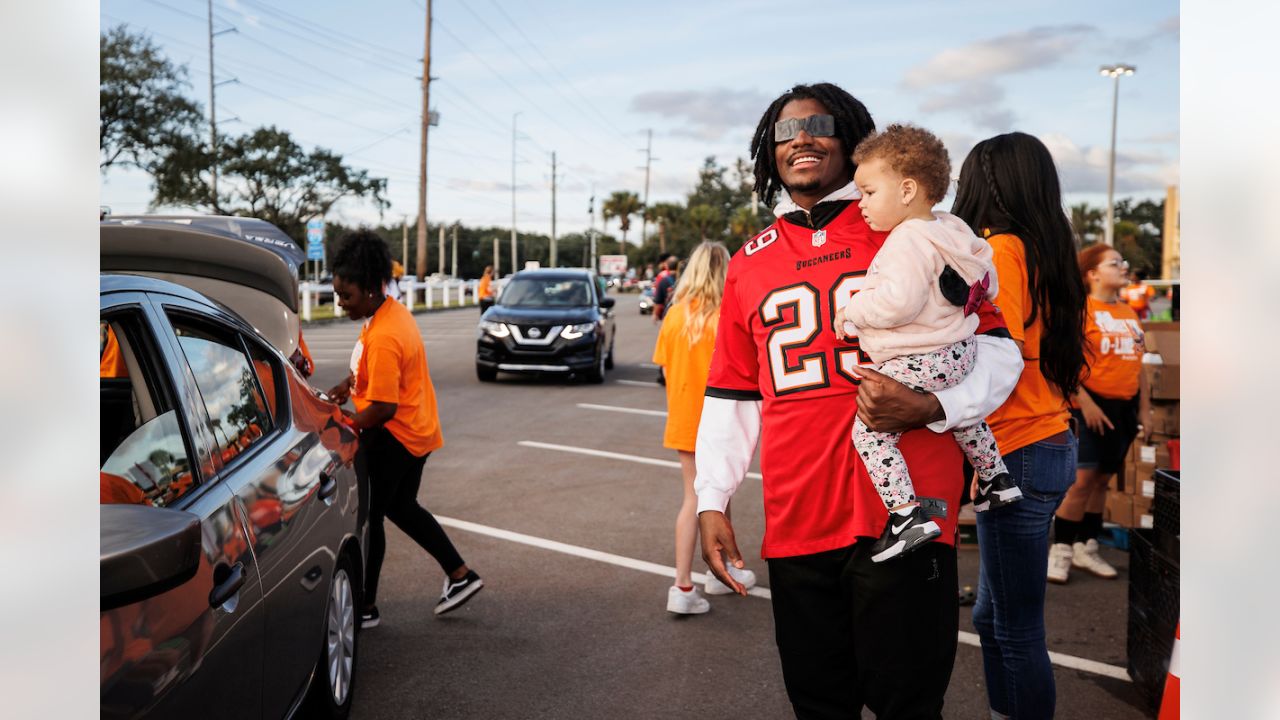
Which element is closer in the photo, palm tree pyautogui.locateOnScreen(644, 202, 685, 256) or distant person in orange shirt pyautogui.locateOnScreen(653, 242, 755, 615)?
distant person in orange shirt pyautogui.locateOnScreen(653, 242, 755, 615)

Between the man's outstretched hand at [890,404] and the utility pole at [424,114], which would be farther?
the utility pole at [424,114]

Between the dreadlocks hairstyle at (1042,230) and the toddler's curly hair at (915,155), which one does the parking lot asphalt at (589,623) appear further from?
the toddler's curly hair at (915,155)

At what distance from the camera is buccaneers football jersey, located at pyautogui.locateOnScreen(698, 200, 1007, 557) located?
2.39 m

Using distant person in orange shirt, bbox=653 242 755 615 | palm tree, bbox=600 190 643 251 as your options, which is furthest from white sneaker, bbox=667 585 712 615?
palm tree, bbox=600 190 643 251

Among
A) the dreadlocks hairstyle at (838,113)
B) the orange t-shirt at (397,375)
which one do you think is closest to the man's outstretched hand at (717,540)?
the dreadlocks hairstyle at (838,113)

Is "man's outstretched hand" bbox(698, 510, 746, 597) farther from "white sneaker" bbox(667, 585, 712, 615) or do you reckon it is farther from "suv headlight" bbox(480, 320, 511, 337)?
"suv headlight" bbox(480, 320, 511, 337)

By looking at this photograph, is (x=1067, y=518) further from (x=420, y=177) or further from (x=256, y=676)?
(x=420, y=177)

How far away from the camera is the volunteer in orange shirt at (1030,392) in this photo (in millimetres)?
3016

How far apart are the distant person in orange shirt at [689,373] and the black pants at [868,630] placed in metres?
2.46

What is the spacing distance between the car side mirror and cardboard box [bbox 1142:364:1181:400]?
5771 millimetres

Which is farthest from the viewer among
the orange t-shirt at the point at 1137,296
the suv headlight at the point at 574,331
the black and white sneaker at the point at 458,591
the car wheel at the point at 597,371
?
the orange t-shirt at the point at 1137,296

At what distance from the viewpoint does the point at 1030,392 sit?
307 centimetres

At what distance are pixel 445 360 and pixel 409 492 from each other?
13554 millimetres

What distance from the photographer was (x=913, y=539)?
2.25 meters
